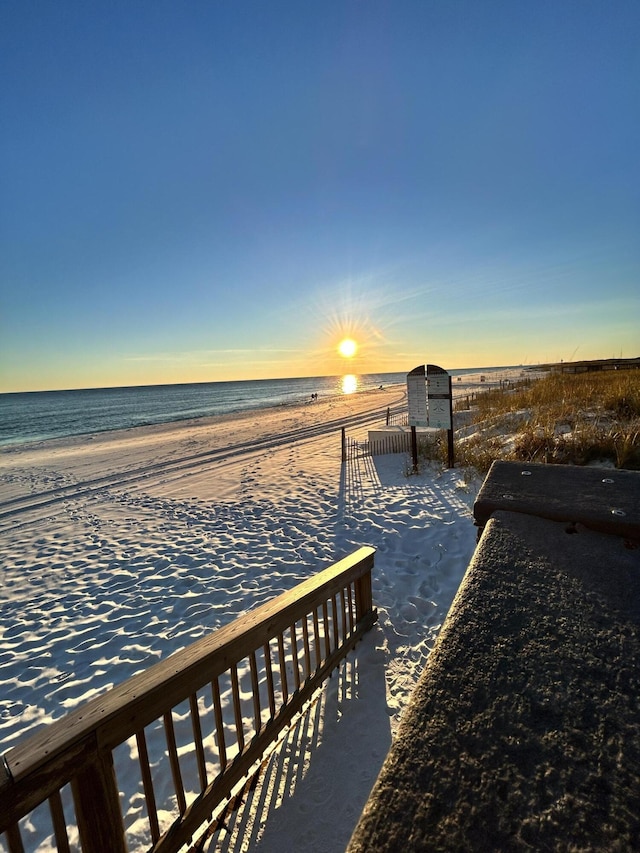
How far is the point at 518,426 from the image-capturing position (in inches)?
409

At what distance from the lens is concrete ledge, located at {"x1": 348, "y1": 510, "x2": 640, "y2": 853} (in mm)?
712

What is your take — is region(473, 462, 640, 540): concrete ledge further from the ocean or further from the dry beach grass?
the ocean

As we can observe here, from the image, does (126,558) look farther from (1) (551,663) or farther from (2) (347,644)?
(1) (551,663)

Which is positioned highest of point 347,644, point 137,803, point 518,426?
point 518,426

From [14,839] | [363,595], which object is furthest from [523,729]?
[363,595]

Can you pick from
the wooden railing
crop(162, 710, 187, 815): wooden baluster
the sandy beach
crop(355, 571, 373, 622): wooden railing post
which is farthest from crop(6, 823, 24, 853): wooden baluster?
crop(355, 571, 373, 622): wooden railing post

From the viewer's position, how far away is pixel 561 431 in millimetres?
8844

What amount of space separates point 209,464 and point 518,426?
9.40 metres

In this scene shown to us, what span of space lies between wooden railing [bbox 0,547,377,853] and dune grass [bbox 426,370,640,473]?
5317 mm

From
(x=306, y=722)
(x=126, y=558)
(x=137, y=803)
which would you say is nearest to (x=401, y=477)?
(x=126, y=558)

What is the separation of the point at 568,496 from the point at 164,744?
3.32 metres

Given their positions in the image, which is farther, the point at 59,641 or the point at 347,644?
the point at 59,641

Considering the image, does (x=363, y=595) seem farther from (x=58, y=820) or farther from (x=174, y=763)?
(x=58, y=820)

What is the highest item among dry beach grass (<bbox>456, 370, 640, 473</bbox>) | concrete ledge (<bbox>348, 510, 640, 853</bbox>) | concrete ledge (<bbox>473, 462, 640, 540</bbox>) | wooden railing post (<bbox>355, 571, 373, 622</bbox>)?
concrete ledge (<bbox>473, 462, 640, 540</bbox>)
